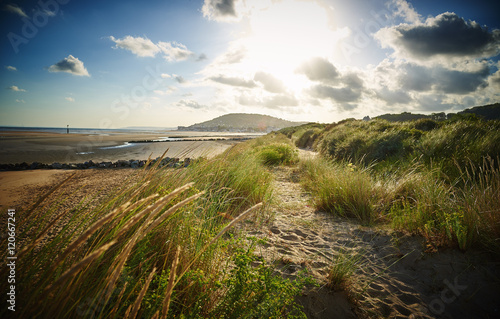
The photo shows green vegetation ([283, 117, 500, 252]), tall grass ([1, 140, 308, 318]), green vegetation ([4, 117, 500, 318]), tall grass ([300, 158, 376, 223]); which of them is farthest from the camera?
tall grass ([300, 158, 376, 223])

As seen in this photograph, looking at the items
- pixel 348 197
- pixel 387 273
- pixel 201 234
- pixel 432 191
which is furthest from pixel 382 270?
pixel 201 234

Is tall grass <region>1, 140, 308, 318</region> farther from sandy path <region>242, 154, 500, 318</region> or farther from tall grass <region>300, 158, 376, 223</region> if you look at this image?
tall grass <region>300, 158, 376, 223</region>

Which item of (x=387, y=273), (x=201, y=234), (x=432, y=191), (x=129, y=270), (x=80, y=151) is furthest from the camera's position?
(x=80, y=151)

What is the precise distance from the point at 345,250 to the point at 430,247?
1.04 meters

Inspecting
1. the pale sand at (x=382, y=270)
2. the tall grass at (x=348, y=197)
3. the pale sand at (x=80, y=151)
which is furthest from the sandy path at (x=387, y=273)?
the pale sand at (x=80, y=151)

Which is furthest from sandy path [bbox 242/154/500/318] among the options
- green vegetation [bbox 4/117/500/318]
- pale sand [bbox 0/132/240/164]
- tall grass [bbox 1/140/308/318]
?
pale sand [bbox 0/132/240/164]

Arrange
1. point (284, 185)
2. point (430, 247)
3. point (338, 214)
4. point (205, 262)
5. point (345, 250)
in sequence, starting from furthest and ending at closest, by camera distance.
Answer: point (284, 185) < point (338, 214) < point (345, 250) < point (430, 247) < point (205, 262)

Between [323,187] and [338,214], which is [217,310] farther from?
[323,187]

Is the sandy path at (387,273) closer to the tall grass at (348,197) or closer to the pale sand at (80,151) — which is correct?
the tall grass at (348,197)

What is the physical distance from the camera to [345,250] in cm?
294

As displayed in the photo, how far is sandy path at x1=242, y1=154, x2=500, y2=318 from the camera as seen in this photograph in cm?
197

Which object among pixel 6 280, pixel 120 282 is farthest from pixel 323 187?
pixel 6 280

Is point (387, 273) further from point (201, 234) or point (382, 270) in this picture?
point (201, 234)

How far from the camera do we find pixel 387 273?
2469 millimetres
